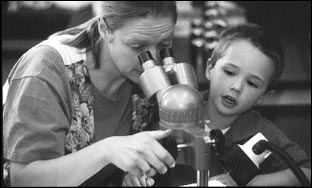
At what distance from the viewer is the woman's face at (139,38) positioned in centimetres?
94

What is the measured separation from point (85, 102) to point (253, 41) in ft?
1.48

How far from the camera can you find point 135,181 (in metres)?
0.83

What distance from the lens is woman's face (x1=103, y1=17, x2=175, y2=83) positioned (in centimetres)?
94

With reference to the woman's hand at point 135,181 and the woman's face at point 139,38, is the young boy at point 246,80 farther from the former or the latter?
the woman's hand at point 135,181

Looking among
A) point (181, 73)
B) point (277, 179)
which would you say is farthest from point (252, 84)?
point (181, 73)

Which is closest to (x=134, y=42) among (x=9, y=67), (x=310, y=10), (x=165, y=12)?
(x=165, y=12)

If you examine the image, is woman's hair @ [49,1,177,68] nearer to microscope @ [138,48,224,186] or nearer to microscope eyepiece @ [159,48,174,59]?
microscope eyepiece @ [159,48,174,59]

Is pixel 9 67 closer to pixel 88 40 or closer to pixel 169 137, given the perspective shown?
pixel 88 40

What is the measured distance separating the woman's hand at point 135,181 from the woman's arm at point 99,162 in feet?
0.22

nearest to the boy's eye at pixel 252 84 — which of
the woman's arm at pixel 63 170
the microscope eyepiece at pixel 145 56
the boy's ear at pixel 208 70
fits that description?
the boy's ear at pixel 208 70

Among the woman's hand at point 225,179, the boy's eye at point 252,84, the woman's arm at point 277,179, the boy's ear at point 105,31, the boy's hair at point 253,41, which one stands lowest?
the woman's arm at point 277,179

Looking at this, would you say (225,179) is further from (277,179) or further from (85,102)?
(85,102)

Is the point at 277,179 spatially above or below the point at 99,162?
below

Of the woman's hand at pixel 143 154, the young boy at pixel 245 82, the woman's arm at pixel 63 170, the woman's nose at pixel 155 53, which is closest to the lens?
the woman's hand at pixel 143 154
